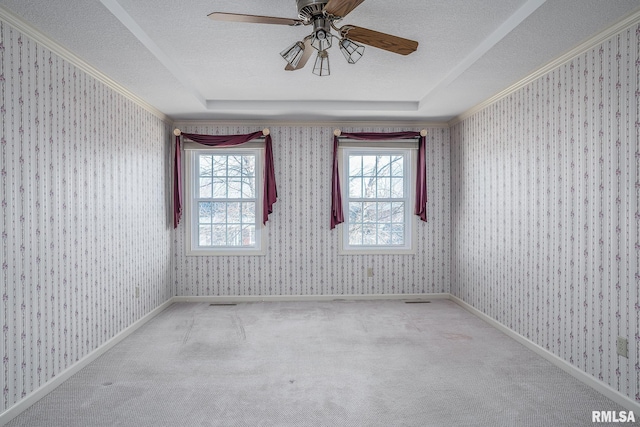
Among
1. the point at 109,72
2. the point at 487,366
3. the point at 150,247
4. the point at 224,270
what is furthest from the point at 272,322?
the point at 109,72

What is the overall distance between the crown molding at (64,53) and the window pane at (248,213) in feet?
5.46

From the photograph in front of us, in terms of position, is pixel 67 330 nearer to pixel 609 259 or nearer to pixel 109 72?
pixel 109 72

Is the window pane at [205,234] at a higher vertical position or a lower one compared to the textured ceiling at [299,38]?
lower

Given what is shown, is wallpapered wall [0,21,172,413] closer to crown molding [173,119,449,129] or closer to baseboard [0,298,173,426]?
baseboard [0,298,173,426]

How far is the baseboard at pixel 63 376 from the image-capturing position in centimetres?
216

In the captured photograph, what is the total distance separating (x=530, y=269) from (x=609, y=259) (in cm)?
86

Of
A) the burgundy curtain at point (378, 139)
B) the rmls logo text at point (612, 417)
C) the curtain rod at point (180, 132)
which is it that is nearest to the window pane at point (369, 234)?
the burgundy curtain at point (378, 139)

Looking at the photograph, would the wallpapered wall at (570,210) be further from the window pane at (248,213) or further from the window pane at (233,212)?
the window pane at (233,212)

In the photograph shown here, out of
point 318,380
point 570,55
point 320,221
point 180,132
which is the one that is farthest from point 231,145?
point 570,55

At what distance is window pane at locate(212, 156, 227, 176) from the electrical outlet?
4.28m

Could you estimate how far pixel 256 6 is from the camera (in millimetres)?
2301

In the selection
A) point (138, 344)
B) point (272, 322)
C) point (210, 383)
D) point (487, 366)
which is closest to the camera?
point (210, 383)

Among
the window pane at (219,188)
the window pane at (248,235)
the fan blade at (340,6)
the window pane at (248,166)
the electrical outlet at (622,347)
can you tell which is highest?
the fan blade at (340,6)

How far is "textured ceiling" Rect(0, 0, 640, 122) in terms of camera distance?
2.25m
